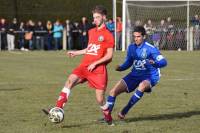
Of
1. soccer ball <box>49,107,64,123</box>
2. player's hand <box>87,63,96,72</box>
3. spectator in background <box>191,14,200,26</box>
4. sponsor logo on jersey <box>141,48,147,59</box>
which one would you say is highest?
spectator in background <box>191,14,200,26</box>

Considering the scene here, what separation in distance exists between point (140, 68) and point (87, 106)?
2193 mm

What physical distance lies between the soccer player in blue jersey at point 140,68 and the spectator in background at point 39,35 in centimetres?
2652

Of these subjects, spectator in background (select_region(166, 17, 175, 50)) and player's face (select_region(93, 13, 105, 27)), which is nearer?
player's face (select_region(93, 13, 105, 27))

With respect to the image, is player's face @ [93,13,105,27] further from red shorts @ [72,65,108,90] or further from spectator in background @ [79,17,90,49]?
spectator in background @ [79,17,90,49]

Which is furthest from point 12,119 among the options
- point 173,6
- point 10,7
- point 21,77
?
point 10,7

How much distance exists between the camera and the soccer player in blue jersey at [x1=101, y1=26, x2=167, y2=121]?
10.6 m

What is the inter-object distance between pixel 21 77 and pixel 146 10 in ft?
57.1

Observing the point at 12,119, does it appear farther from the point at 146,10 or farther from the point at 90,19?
the point at 90,19

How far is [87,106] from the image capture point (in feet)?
41.4

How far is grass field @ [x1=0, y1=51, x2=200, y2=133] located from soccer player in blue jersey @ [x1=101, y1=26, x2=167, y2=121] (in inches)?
18.4

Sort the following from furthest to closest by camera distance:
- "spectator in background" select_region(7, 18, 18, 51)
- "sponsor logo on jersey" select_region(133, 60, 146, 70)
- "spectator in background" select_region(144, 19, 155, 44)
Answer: "spectator in background" select_region(7, 18, 18, 51) → "spectator in background" select_region(144, 19, 155, 44) → "sponsor logo on jersey" select_region(133, 60, 146, 70)

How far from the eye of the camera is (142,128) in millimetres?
9883

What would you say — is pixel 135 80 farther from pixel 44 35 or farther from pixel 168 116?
pixel 44 35

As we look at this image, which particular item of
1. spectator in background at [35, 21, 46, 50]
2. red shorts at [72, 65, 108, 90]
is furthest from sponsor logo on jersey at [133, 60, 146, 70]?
spectator in background at [35, 21, 46, 50]
